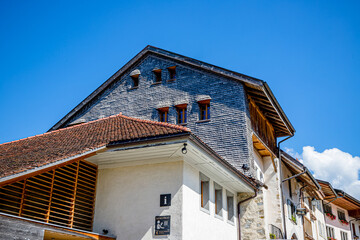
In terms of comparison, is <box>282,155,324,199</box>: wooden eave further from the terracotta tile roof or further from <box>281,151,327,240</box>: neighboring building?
the terracotta tile roof

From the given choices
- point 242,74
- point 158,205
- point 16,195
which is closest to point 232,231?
point 158,205

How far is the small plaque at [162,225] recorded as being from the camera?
1054cm

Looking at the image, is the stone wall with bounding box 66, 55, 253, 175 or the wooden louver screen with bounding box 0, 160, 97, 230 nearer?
the wooden louver screen with bounding box 0, 160, 97, 230

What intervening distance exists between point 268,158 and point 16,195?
13311 mm

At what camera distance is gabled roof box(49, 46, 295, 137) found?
1731cm

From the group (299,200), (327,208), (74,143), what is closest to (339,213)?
(327,208)

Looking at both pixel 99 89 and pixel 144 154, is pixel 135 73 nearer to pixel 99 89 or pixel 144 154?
pixel 99 89

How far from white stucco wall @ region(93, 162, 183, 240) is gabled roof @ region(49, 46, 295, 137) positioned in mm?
7381

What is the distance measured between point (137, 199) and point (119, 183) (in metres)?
0.85

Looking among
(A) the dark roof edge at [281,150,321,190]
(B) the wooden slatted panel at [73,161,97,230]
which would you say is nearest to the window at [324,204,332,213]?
(A) the dark roof edge at [281,150,321,190]

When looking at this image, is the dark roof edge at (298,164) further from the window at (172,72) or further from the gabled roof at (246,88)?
the window at (172,72)

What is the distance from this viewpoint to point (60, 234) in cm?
942

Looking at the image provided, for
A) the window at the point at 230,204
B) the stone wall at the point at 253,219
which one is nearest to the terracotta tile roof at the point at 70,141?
the window at the point at 230,204

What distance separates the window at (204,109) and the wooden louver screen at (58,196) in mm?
7164
